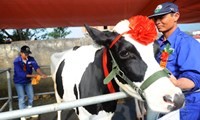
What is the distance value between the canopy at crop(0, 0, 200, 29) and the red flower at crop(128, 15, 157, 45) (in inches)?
78.8

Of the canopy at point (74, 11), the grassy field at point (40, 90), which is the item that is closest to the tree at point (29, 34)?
the grassy field at point (40, 90)

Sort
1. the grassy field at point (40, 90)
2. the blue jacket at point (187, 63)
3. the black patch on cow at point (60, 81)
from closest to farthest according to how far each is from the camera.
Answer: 1. the blue jacket at point (187, 63)
2. the black patch on cow at point (60, 81)
3. the grassy field at point (40, 90)

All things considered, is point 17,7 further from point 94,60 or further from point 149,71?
point 149,71

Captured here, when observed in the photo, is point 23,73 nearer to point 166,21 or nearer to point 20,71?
point 20,71

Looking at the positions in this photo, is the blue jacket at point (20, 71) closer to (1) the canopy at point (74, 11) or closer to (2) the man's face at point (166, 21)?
(1) the canopy at point (74, 11)

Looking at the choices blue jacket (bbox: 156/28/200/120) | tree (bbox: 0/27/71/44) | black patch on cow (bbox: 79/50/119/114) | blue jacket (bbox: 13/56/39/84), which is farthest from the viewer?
tree (bbox: 0/27/71/44)

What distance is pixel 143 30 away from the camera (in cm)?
213

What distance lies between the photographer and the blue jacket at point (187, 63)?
217 cm

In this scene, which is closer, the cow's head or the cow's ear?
the cow's head

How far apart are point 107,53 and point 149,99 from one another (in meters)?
0.78

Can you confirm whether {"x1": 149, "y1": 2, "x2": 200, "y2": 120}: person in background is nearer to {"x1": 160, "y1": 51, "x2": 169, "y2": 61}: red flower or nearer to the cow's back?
{"x1": 160, "y1": 51, "x2": 169, "y2": 61}: red flower

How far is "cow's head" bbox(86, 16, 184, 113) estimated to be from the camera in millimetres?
1867

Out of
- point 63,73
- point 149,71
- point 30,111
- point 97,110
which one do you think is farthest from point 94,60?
point 30,111

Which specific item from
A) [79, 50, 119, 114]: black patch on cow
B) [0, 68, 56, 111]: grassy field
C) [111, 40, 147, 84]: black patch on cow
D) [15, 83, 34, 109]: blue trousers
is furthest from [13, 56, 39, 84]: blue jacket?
[111, 40, 147, 84]: black patch on cow
